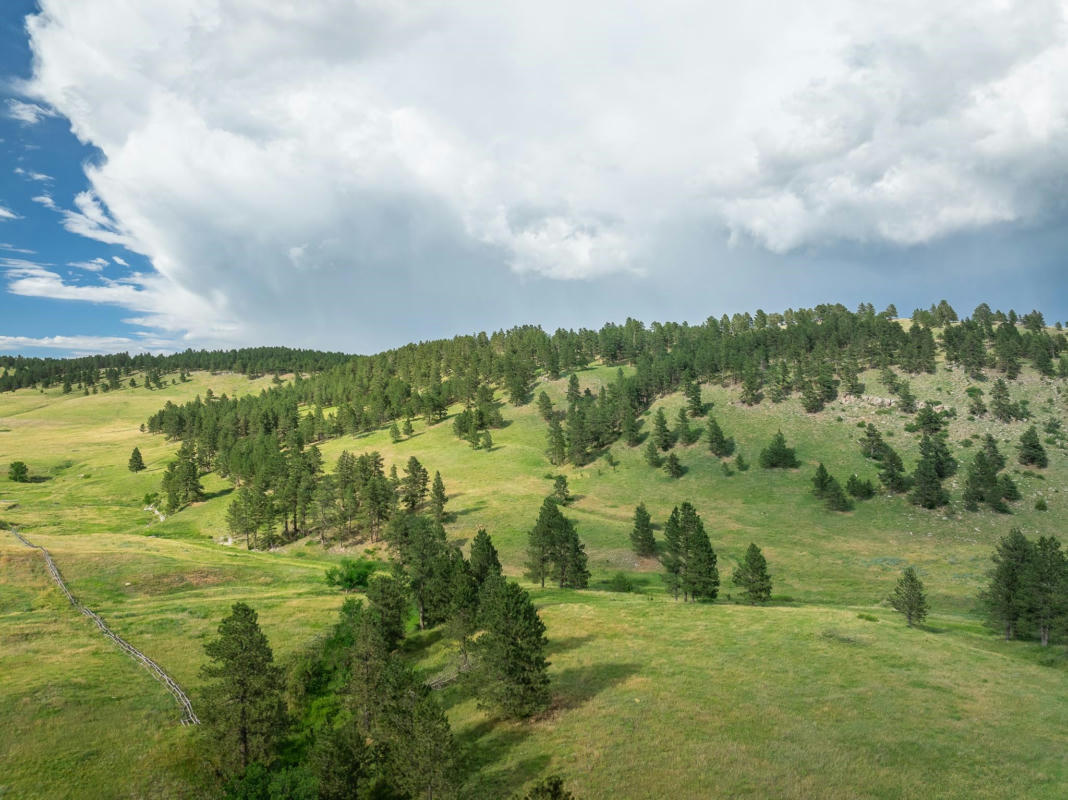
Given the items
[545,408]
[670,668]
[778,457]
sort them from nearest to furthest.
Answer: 1. [670,668]
2. [778,457]
3. [545,408]

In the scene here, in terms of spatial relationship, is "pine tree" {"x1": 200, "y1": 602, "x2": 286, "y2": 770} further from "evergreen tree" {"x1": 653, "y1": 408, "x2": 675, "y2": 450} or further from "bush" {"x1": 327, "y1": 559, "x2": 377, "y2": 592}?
"evergreen tree" {"x1": 653, "y1": 408, "x2": 675, "y2": 450}

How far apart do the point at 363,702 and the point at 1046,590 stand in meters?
66.4

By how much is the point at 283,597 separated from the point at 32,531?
7224cm

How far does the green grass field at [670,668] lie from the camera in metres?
27.0

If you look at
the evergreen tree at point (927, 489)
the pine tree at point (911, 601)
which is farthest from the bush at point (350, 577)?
the evergreen tree at point (927, 489)

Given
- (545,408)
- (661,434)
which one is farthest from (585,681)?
(545,408)

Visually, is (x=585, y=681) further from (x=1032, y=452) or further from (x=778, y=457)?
(x=1032, y=452)

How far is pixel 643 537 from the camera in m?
89.3

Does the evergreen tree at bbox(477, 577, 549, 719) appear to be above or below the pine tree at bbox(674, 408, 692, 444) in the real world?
below

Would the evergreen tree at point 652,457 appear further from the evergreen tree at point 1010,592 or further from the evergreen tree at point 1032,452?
the evergreen tree at point 1010,592

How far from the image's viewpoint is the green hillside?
27.2 metres

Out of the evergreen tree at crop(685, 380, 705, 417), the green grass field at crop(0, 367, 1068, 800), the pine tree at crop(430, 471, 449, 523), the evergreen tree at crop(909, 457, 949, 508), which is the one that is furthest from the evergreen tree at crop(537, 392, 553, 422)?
the evergreen tree at crop(909, 457, 949, 508)

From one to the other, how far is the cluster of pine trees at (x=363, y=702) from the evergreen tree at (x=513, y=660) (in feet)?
0.24

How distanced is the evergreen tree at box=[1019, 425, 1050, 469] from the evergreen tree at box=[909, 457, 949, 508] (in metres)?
25.2
